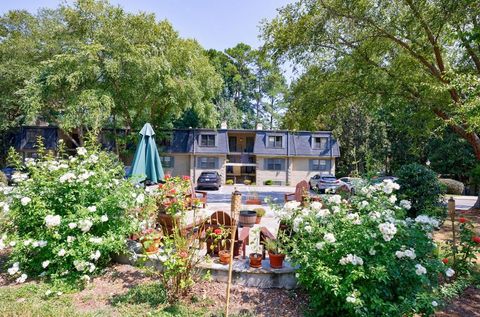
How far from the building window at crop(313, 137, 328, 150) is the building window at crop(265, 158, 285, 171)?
3.41m

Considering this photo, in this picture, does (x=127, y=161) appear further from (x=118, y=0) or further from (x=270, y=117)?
Result: (x=270, y=117)

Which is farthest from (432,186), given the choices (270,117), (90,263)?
(270,117)

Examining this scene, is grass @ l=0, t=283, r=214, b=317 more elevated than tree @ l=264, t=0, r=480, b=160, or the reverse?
tree @ l=264, t=0, r=480, b=160

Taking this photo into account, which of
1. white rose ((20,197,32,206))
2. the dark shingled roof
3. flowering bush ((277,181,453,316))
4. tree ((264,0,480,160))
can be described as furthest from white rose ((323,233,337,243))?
the dark shingled roof

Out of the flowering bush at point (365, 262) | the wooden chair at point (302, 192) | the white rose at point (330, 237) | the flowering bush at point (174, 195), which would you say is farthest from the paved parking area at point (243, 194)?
the white rose at point (330, 237)

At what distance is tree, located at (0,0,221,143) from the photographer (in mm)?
16469

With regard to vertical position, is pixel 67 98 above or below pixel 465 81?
above

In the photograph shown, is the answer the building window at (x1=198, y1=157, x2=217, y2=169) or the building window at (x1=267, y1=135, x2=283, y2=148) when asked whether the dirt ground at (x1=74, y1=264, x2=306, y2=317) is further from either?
the building window at (x1=267, y1=135, x2=283, y2=148)

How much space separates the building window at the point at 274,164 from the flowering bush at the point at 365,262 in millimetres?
23175

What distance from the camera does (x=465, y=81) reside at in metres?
6.03

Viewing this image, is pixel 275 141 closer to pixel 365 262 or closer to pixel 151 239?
pixel 151 239

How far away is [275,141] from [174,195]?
2284 centimetres

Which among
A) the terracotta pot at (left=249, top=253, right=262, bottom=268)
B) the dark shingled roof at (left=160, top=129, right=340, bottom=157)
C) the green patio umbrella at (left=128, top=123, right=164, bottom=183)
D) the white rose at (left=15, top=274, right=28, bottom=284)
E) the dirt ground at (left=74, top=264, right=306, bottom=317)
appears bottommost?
the dirt ground at (left=74, top=264, right=306, bottom=317)

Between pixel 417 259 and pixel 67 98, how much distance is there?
2016 centimetres
